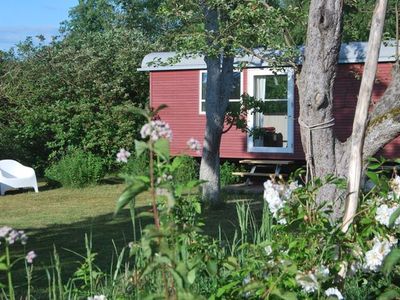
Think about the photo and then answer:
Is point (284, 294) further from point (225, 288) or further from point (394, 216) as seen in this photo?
point (394, 216)

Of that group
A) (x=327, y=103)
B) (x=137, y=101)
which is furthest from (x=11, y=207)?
(x=327, y=103)

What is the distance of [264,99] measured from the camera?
A: 17234mm

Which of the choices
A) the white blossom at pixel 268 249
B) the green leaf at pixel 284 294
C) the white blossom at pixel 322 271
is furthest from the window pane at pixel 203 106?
the green leaf at pixel 284 294

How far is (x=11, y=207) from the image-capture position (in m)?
13.3

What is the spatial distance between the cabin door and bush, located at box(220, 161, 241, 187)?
64cm

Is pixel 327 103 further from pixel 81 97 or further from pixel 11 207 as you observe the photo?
pixel 81 97

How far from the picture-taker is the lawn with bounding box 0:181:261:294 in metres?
8.16

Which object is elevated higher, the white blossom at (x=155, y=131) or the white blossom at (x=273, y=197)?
the white blossom at (x=155, y=131)

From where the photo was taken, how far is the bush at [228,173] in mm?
16922

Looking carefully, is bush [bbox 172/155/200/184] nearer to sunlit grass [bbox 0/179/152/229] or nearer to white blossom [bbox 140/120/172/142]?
white blossom [bbox 140/120/172/142]

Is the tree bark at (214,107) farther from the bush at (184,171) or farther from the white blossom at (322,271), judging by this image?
the white blossom at (322,271)

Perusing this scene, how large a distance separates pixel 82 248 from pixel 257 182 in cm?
894

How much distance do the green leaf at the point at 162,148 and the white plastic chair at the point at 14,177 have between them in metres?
13.7

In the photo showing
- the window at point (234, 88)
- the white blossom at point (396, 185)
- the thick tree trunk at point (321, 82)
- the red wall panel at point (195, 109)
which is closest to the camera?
the white blossom at point (396, 185)
